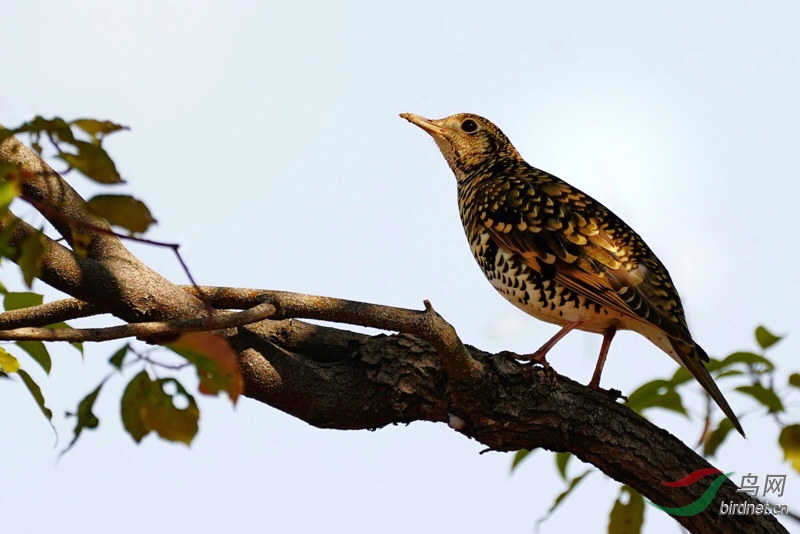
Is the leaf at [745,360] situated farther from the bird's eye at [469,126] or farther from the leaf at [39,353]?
the bird's eye at [469,126]

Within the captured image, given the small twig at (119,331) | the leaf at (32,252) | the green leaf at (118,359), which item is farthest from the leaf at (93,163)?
the small twig at (119,331)

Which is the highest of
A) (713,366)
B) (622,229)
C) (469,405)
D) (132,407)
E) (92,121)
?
(622,229)

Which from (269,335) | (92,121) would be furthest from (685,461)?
(92,121)

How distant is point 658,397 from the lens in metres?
4.17

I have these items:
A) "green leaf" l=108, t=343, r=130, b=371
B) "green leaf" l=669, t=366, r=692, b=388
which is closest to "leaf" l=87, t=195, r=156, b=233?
"green leaf" l=108, t=343, r=130, b=371

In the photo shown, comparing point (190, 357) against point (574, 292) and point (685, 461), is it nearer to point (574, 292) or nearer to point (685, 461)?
point (685, 461)

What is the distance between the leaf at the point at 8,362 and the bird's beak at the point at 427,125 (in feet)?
15.4

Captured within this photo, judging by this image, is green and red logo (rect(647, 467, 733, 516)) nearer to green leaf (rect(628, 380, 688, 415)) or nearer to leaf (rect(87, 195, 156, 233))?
green leaf (rect(628, 380, 688, 415))

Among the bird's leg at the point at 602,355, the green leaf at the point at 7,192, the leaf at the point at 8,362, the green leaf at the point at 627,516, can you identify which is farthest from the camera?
the bird's leg at the point at 602,355

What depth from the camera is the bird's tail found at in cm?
457

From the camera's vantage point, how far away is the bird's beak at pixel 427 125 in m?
7.30

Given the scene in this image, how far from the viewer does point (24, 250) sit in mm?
1948

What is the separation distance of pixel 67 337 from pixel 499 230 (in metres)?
3.51

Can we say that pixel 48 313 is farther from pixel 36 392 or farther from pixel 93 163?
pixel 93 163
